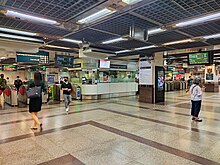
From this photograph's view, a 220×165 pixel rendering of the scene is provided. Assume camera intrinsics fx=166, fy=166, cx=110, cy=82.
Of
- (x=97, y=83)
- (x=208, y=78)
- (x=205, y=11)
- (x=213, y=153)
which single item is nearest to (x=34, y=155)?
(x=213, y=153)

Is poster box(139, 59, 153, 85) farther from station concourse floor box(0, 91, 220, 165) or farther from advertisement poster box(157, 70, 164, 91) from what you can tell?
station concourse floor box(0, 91, 220, 165)

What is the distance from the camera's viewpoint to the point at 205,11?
10.8 ft

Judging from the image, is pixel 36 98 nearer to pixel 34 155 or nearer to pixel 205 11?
pixel 34 155

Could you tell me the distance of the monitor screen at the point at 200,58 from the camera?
7.80m

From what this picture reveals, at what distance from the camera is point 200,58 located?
7.99 metres

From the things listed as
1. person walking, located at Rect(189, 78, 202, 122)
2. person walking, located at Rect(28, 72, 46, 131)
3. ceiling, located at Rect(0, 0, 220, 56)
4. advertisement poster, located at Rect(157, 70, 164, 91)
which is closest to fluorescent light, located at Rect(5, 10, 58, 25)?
ceiling, located at Rect(0, 0, 220, 56)

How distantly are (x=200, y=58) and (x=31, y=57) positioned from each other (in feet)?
26.2

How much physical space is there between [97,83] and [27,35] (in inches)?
251

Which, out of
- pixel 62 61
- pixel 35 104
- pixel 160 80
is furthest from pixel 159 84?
pixel 35 104

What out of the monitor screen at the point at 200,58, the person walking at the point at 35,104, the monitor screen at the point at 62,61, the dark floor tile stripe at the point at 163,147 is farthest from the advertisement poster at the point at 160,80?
the person walking at the point at 35,104

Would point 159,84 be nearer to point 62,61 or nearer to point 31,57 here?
point 62,61

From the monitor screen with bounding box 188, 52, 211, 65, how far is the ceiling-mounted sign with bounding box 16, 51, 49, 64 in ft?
24.0

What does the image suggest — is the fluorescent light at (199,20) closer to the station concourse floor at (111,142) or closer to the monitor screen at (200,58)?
the station concourse floor at (111,142)

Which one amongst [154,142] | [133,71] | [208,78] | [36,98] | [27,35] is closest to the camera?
[154,142]
